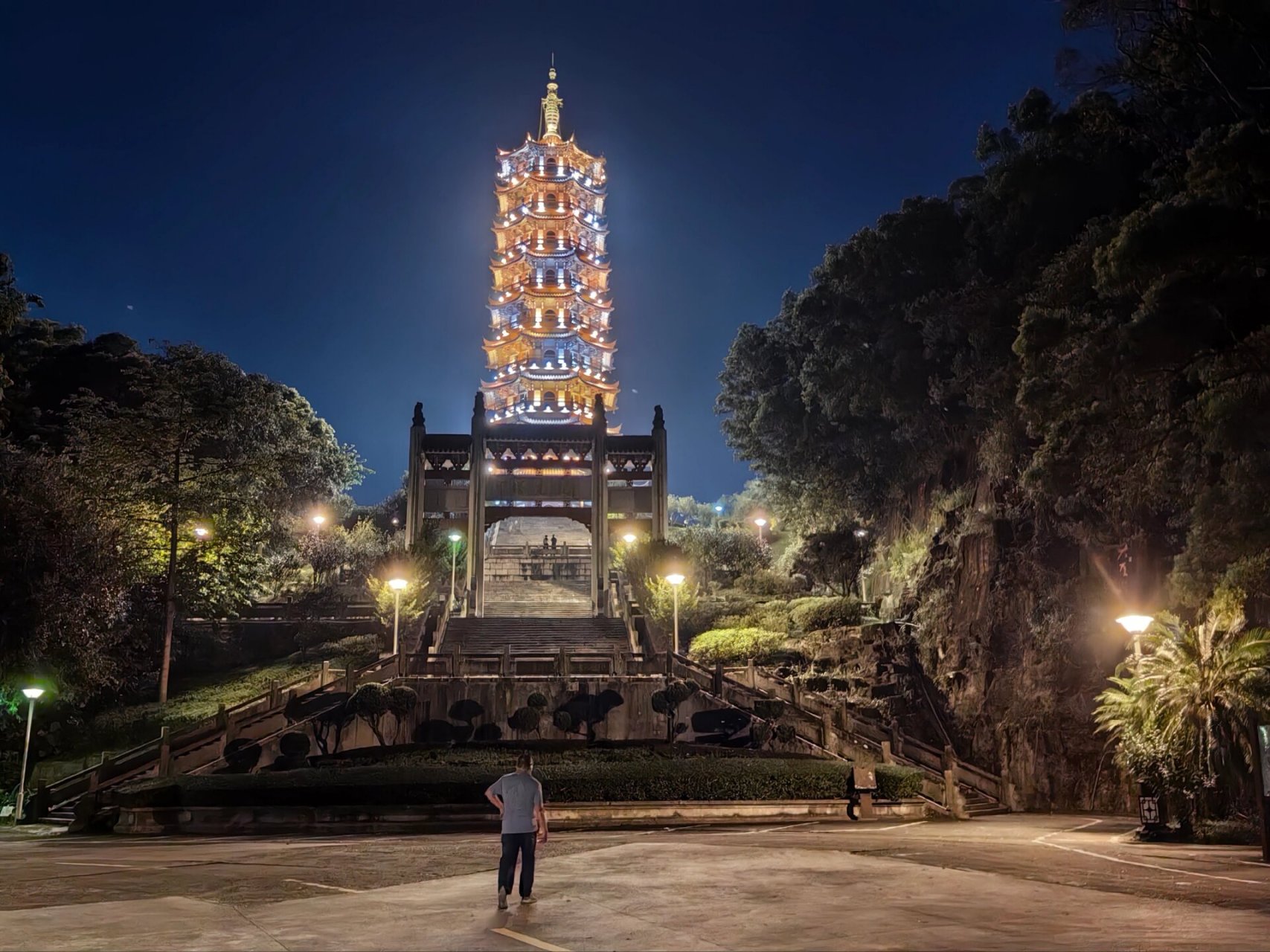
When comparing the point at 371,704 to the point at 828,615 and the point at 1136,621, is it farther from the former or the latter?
the point at 828,615

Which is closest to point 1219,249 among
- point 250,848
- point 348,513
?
point 250,848

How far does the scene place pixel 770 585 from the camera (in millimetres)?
43469

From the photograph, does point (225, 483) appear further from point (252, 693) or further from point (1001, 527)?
point (1001, 527)

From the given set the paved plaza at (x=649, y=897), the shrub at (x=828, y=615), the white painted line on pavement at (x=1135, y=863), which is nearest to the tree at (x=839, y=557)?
the shrub at (x=828, y=615)

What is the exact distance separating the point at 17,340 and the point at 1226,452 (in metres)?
43.6

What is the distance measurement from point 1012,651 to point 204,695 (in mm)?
23944

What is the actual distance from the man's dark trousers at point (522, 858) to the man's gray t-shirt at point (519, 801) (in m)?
0.05

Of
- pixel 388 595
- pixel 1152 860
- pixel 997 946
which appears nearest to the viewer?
pixel 997 946

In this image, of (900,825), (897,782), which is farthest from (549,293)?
(900,825)

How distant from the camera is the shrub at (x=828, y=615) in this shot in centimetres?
3359

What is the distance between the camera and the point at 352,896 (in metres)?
8.18

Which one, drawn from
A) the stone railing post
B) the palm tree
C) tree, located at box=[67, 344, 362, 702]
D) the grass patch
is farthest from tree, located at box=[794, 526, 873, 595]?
the stone railing post

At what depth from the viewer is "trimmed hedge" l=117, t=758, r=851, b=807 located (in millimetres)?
16797

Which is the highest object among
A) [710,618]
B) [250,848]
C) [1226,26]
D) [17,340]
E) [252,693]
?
[17,340]
